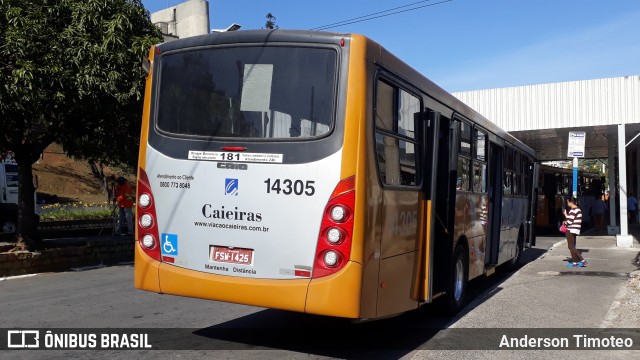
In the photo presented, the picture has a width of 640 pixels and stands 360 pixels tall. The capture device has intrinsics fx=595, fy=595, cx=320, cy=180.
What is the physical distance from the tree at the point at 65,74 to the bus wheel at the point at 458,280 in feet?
21.5

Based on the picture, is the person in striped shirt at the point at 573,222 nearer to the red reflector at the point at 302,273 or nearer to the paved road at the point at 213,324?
the paved road at the point at 213,324

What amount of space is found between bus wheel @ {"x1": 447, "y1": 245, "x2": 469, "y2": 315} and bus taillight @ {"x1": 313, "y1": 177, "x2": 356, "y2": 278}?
3051 millimetres

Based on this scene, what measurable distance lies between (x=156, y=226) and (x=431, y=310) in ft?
13.5

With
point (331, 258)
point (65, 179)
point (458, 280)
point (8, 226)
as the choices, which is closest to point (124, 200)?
point (8, 226)

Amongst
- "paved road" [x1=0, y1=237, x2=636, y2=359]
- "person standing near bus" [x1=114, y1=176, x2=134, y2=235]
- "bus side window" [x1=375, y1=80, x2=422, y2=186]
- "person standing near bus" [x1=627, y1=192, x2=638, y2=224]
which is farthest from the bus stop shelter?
"bus side window" [x1=375, y1=80, x2=422, y2=186]

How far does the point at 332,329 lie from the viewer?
7062 mm

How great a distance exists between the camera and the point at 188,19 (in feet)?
120

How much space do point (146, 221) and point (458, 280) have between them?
14.4 ft

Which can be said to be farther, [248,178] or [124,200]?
[124,200]

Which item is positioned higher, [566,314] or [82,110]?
[82,110]

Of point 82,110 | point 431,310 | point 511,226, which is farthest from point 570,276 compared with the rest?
point 82,110

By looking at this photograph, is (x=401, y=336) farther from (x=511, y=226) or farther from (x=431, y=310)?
(x=511, y=226)

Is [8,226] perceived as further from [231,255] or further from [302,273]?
[302,273]

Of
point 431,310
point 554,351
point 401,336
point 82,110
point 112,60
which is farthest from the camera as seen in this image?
point 82,110
